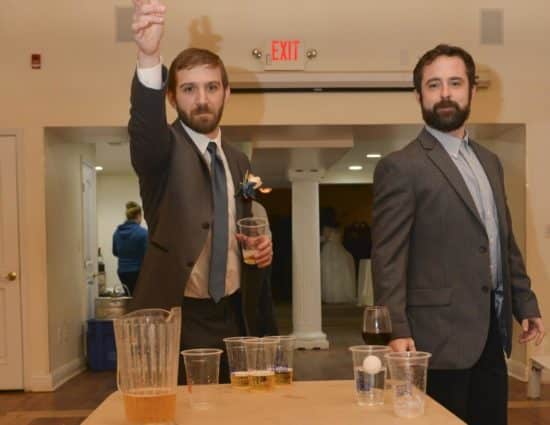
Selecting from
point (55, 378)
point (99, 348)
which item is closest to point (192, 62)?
point (55, 378)

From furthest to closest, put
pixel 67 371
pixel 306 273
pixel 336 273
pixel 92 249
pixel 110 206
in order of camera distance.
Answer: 1. pixel 336 273
2. pixel 110 206
3. pixel 306 273
4. pixel 92 249
5. pixel 67 371

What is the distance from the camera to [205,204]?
197cm

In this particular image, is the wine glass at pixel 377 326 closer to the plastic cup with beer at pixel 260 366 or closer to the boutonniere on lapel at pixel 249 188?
the plastic cup with beer at pixel 260 366

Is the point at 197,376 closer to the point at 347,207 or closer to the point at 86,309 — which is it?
the point at 86,309

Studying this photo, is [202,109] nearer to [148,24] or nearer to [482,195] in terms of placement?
[148,24]

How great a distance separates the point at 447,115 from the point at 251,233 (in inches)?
25.0

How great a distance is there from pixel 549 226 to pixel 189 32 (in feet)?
9.60

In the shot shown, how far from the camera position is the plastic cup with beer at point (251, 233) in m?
1.87

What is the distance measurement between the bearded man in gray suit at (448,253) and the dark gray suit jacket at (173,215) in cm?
39

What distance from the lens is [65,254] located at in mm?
6246

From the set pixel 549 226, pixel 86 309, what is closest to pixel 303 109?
pixel 549 226

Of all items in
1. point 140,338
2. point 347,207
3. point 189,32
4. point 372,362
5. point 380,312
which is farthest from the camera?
point 347,207

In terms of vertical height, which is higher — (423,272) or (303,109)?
(303,109)

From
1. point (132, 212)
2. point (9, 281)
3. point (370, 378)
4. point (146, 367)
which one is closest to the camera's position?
point (146, 367)
